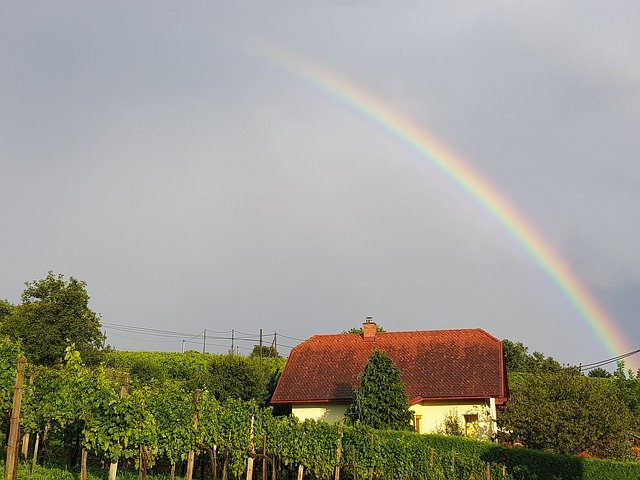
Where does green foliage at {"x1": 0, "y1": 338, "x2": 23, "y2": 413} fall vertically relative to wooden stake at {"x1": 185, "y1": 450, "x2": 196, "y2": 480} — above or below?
above

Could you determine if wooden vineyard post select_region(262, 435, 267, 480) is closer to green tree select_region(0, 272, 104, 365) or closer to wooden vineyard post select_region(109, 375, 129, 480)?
wooden vineyard post select_region(109, 375, 129, 480)

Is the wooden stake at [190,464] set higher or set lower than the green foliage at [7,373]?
lower

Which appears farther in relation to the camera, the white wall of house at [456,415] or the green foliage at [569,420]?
the white wall of house at [456,415]

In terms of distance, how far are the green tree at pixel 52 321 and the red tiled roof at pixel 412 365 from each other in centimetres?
981

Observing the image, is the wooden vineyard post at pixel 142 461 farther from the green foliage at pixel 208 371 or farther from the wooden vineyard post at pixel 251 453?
the green foliage at pixel 208 371

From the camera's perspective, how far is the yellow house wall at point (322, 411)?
31358mm

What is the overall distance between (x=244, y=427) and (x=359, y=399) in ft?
29.0

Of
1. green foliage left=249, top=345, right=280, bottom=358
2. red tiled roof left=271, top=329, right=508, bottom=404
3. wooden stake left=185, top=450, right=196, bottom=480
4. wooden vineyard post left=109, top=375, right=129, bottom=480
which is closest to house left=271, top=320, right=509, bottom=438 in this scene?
red tiled roof left=271, top=329, right=508, bottom=404

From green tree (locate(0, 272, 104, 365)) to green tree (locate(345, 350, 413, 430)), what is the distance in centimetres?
1243

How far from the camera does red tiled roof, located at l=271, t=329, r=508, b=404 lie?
30.7 m

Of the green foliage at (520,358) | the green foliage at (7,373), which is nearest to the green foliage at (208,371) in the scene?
the green foliage at (7,373)

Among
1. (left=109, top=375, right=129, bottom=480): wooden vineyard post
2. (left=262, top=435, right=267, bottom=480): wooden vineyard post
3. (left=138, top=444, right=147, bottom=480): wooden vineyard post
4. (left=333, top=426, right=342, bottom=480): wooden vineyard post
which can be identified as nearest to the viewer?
(left=109, top=375, right=129, bottom=480): wooden vineyard post

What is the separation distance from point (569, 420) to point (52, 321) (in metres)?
21.4

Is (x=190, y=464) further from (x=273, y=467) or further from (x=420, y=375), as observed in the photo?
(x=420, y=375)
